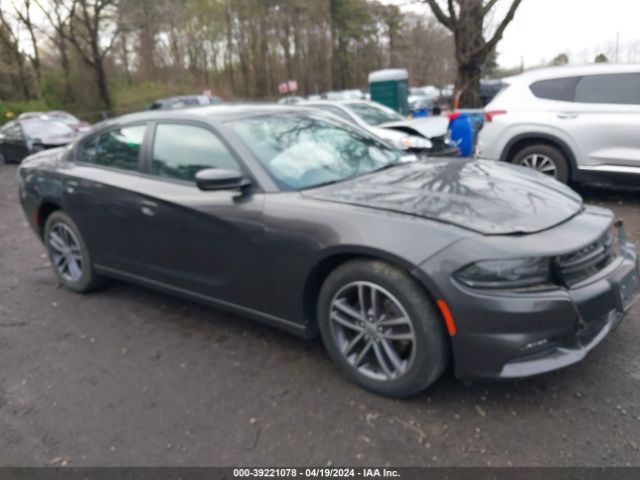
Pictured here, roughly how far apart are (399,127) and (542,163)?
8.32 ft

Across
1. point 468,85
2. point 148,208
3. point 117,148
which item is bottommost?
point 148,208

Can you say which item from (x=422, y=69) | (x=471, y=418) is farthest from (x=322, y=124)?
(x=422, y=69)

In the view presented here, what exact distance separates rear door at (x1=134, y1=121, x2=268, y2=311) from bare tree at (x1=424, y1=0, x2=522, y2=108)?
11651 millimetres

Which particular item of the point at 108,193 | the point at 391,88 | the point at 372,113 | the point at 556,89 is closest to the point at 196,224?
the point at 108,193

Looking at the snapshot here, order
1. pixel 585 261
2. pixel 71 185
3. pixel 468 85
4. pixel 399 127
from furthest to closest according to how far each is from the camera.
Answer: pixel 468 85
pixel 399 127
pixel 71 185
pixel 585 261

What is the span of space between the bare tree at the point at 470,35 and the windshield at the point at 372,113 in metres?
5.19

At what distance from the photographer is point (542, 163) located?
6773mm

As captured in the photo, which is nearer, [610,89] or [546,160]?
[610,89]

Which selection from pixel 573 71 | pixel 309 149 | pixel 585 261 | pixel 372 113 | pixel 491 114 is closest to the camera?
pixel 585 261

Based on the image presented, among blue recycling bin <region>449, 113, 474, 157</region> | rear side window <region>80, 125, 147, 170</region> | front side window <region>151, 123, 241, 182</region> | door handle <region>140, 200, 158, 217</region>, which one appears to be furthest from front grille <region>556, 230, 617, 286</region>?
blue recycling bin <region>449, 113, 474, 157</region>

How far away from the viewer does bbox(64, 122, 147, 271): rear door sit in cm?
386

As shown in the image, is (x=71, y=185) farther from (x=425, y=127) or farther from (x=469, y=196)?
(x=425, y=127)

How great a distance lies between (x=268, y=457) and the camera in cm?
245

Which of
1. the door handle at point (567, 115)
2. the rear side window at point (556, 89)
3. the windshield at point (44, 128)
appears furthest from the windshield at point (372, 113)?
the windshield at point (44, 128)
